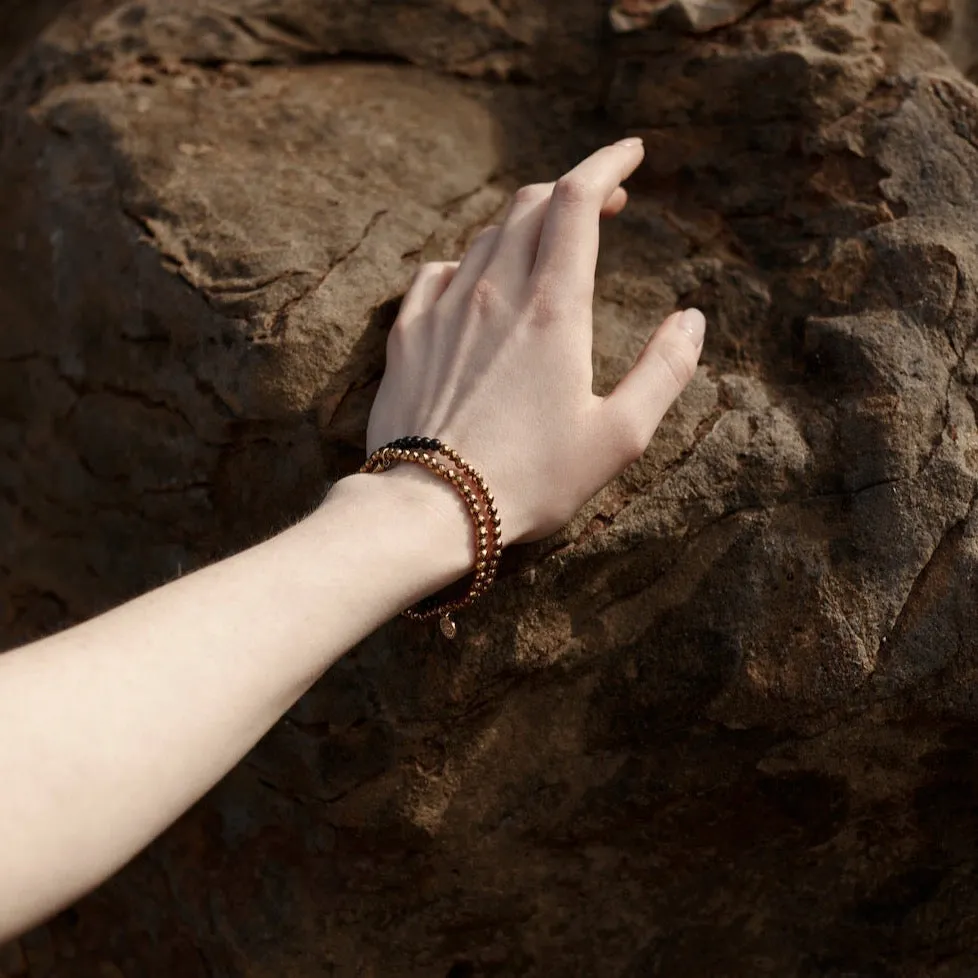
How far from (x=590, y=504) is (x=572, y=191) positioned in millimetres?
382

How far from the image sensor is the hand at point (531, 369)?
1266mm

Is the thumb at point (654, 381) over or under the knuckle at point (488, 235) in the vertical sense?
under

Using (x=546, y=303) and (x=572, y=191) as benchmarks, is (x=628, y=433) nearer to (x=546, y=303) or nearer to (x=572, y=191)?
(x=546, y=303)

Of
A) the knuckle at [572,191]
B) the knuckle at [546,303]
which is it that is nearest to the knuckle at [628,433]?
the knuckle at [546,303]

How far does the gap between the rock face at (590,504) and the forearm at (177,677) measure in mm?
222

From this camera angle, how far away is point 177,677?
1005 millimetres

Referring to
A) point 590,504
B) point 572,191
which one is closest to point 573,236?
point 572,191

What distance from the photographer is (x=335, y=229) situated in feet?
5.00

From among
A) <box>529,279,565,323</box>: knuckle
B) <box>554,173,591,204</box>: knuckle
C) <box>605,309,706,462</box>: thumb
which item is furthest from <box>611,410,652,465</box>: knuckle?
<box>554,173,591,204</box>: knuckle

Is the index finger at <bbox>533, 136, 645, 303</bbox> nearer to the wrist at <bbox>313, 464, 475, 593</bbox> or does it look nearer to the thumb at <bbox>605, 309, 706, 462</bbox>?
the thumb at <bbox>605, 309, 706, 462</bbox>

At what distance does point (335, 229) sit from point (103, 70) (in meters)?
0.56

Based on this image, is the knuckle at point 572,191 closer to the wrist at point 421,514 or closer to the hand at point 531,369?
the hand at point 531,369

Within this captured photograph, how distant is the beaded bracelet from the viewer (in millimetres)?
1232

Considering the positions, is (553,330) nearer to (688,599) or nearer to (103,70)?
(688,599)
